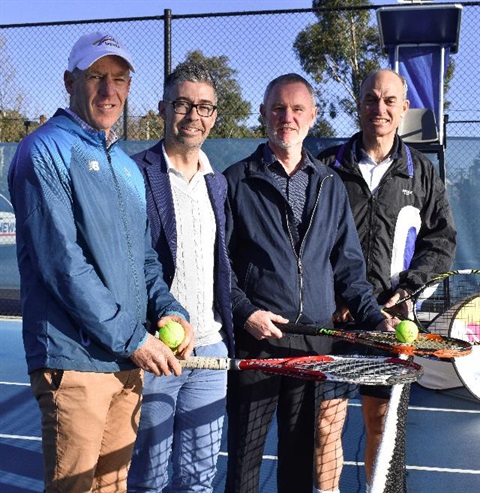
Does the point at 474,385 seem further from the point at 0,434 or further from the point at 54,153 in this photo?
the point at 54,153

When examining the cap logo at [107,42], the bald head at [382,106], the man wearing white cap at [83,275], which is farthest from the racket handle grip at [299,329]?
the cap logo at [107,42]

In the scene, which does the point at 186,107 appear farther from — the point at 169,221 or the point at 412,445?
the point at 412,445

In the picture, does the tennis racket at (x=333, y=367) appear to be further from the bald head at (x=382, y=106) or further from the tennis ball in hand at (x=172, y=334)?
the bald head at (x=382, y=106)

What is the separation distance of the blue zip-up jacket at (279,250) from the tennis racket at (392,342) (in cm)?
9

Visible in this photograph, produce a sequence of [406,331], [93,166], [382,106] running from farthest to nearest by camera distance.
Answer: [382,106] → [406,331] → [93,166]

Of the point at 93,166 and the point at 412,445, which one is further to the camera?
the point at 412,445

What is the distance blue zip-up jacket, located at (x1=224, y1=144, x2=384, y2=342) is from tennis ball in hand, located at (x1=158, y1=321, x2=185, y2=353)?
365 mm

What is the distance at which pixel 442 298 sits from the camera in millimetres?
5707

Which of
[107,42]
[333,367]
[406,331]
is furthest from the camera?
[406,331]

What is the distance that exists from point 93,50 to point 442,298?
4132 mm

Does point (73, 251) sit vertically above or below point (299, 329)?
above

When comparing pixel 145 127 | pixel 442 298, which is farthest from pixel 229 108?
pixel 442 298

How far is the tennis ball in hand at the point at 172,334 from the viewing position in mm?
2229

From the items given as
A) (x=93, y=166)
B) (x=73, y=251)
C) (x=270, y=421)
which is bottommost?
(x=270, y=421)
